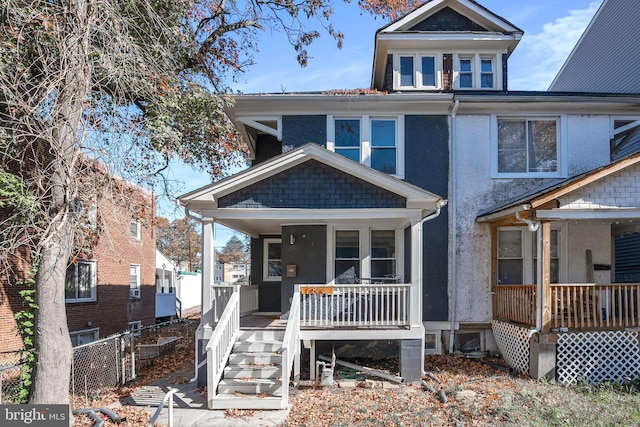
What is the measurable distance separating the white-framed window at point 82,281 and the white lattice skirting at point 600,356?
14.6m

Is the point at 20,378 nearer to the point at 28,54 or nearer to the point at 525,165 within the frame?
the point at 28,54

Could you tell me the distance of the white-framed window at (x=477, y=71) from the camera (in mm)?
12977

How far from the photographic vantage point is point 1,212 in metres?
11.8

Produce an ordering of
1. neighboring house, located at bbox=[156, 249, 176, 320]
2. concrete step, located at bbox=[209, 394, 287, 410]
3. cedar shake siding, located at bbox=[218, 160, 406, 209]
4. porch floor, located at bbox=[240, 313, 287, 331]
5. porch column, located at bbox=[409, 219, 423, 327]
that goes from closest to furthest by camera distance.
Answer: concrete step, located at bbox=[209, 394, 287, 410] → porch column, located at bbox=[409, 219, 423, 327] → cedar shake siding, located at bbox=[218, 160, 406, 209] → porch floor, located at bbox=[240, 313, 287, 331] → neighboring house, located at bbox=[156, 249, 176, 320]

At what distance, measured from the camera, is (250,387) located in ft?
26.4

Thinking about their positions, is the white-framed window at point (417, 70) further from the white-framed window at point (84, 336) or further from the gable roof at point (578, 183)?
the white-framed window at point (84, 336)

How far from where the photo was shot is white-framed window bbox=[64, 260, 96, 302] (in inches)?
606

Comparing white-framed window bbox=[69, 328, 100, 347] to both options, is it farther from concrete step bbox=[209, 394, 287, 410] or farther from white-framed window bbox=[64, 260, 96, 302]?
concrete step bbox=[209, 394, 287, 410]

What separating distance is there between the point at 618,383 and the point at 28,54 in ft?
43.8

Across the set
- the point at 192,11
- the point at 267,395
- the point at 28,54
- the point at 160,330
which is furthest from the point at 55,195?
the point at 160,330

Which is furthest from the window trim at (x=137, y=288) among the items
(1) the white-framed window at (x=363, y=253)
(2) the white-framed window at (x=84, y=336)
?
(1) the white-framed window at (x=363, y=253)

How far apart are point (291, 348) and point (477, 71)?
9.54 metres

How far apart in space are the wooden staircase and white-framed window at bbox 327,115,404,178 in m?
5.05

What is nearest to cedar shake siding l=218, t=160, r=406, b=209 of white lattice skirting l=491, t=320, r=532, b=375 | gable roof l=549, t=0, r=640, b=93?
white lattice skirting l=491, t=320, r=532, b=375
